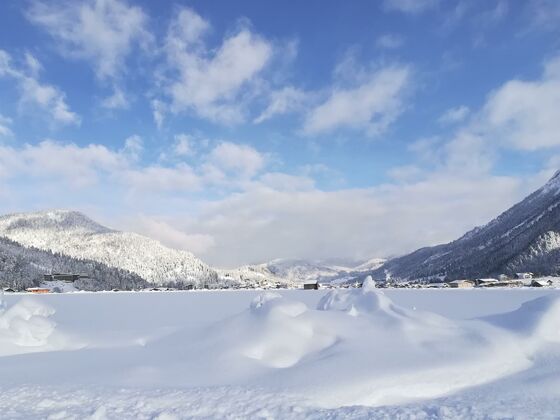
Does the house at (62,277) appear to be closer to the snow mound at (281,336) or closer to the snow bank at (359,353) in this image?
the snow mound at (281,336)

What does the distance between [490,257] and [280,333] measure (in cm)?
19821

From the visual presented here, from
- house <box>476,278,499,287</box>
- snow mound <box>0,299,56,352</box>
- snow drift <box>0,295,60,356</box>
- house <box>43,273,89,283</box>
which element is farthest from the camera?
house <box>43,273,89,283</box>

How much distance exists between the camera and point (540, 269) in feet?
497

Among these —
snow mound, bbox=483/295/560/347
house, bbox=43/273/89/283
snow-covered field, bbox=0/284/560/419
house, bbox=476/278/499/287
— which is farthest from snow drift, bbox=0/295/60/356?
house, bbox=43/273/89/283

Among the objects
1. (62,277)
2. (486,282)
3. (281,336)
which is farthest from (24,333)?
(62,277)

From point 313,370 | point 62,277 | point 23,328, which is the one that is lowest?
point 313,370

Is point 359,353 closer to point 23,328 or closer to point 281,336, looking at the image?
point 281,336

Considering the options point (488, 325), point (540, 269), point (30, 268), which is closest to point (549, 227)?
point (540, 269)

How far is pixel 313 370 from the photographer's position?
1373 centimetres

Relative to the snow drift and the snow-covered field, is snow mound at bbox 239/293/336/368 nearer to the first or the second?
the snow-covered field

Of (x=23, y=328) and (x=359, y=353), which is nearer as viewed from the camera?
(x=359, y=353)

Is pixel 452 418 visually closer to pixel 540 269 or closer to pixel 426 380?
pixel 426 380

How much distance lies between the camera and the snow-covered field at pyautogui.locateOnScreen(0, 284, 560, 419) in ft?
36.2

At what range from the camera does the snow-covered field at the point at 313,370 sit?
11023 millimetres
